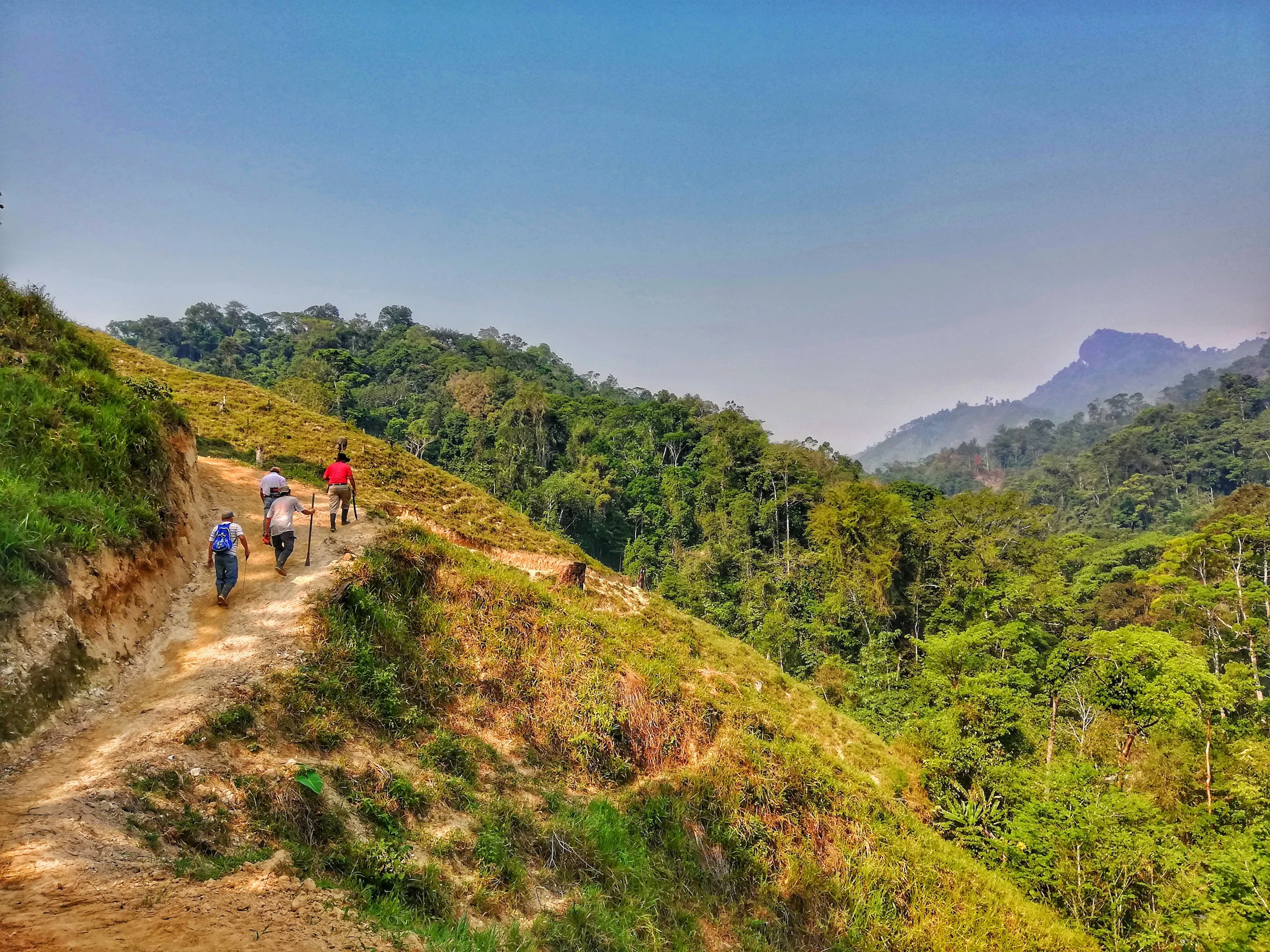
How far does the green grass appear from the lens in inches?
231

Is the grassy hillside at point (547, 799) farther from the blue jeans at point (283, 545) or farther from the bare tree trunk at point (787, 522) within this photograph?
the bare tree trunk at point (787, 522)

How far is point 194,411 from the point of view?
64.5 ft

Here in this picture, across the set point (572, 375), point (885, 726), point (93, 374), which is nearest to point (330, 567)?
point (93, 374)

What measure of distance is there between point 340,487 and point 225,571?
346 cm

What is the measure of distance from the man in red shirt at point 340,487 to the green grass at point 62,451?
104 inches

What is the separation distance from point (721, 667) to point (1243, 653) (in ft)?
103

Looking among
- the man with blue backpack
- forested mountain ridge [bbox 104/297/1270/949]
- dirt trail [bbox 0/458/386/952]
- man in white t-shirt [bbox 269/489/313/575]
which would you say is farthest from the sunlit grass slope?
forested mountain ridge [bbox 104/297/1270/949]

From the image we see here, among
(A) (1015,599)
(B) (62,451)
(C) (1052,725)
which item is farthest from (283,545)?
(A) (1015,599)

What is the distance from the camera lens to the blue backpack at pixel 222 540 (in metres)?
7.99

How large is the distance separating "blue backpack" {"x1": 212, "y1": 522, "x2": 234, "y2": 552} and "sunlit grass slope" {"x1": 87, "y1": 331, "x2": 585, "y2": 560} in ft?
25.4

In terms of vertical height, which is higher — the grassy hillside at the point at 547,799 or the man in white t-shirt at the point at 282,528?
the man in white t-shirt at the point at 282,528

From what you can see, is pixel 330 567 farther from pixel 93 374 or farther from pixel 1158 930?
pixel 1158 930

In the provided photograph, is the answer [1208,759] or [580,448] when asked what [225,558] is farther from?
[580,448]

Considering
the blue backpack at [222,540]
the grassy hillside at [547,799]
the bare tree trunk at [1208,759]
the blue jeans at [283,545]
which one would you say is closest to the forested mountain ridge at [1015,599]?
the bare tree trunk at [1208,759]
